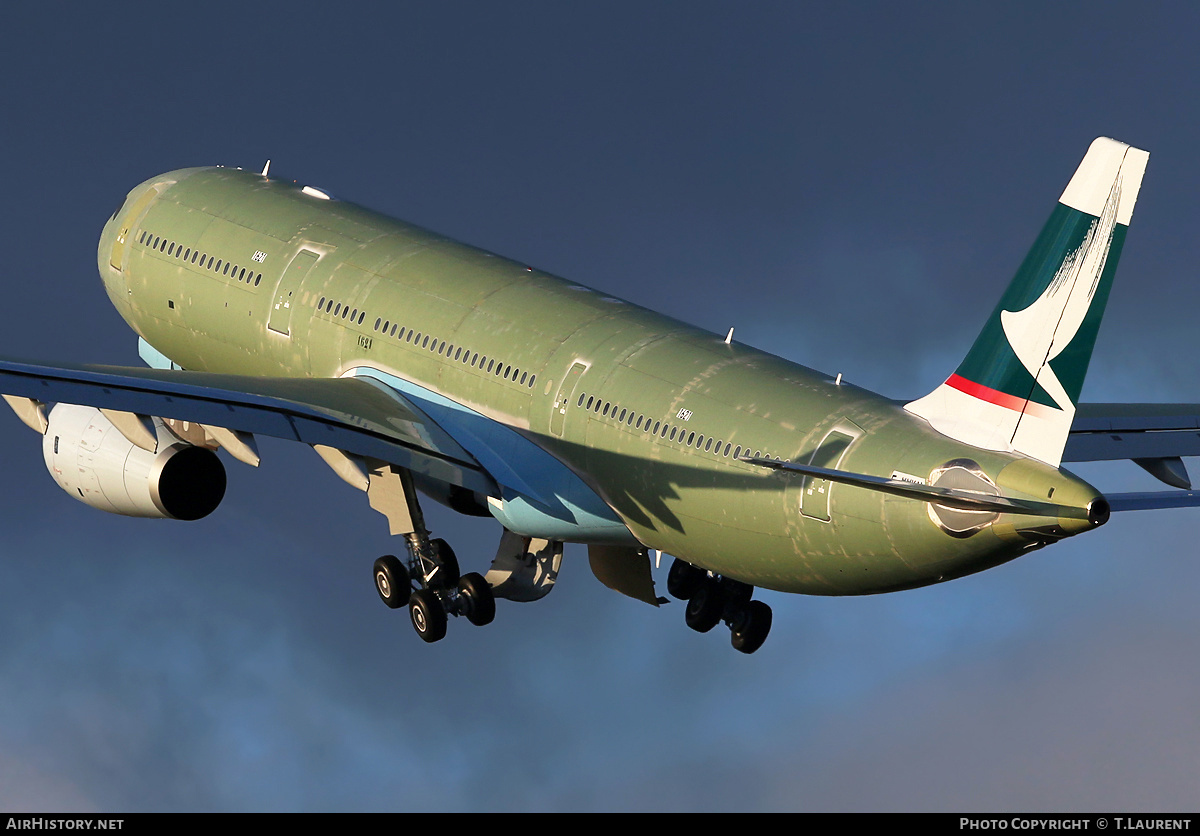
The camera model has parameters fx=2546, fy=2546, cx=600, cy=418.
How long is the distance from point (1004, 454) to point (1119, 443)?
28.1ft

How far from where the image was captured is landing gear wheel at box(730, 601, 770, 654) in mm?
44156

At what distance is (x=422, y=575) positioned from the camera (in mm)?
41812

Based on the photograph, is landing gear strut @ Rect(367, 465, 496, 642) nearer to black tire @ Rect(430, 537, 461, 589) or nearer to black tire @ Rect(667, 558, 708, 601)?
black tire @ Rect(430, 537, 461, 589)

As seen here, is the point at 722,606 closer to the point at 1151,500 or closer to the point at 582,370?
the point at 582,370

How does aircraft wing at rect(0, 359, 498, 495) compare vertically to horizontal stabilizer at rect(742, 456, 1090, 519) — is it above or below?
below

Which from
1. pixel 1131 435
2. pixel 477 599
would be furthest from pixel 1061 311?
pixel 477 599

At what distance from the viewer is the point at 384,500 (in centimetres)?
4181

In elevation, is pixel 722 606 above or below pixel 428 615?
above

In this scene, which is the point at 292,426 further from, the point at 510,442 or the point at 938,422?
the point at 938,422

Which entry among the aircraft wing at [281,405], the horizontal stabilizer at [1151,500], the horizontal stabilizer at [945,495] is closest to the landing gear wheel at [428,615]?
the aircraft wing at [281,405]

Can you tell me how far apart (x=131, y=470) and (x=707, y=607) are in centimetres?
1020

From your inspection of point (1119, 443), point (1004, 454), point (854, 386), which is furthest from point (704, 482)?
point (1119, 443)

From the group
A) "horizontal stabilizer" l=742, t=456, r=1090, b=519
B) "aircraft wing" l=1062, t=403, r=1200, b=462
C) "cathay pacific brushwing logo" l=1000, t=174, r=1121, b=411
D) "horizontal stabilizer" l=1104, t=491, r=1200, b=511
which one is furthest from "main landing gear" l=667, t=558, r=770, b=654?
"horizontal stabilizer" l=1104, t=491, r=1200, b=511

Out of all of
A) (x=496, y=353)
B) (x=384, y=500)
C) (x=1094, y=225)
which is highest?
(x=1094, y=225)
